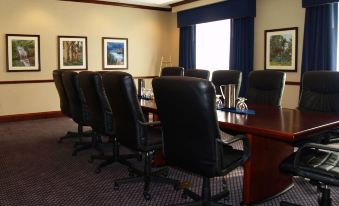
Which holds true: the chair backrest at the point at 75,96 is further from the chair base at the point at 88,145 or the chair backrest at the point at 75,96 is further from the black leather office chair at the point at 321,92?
the black leather office chair at the point at 321,92

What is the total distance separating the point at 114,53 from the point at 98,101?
14.4 feet

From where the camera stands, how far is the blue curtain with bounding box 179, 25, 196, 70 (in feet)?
25.2

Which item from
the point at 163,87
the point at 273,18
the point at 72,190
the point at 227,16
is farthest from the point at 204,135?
the point at 227,16

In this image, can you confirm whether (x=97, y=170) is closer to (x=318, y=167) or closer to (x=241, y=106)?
(x=241, y=106)

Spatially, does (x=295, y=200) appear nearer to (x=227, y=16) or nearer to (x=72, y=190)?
(x=72, y=190)

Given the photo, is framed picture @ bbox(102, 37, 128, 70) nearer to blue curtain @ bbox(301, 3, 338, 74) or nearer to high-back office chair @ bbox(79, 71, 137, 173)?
blue curtain @ bbox(301, 3, 338, 74)

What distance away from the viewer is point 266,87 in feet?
12.8

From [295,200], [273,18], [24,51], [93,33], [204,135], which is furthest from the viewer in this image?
[93,33]

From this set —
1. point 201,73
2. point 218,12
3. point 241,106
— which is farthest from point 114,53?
point 241,106

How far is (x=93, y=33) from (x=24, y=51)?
4.78 feet

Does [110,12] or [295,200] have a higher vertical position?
[110,12]

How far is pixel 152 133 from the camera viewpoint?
3066 mm

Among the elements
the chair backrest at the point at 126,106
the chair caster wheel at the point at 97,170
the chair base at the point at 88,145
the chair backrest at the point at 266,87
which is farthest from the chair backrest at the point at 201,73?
the chair backrest at the point at 126,106

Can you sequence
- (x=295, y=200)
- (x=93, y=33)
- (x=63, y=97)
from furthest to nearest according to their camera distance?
(x=93, y=33) < (x=63, y=97) < (x=295, y=200)
